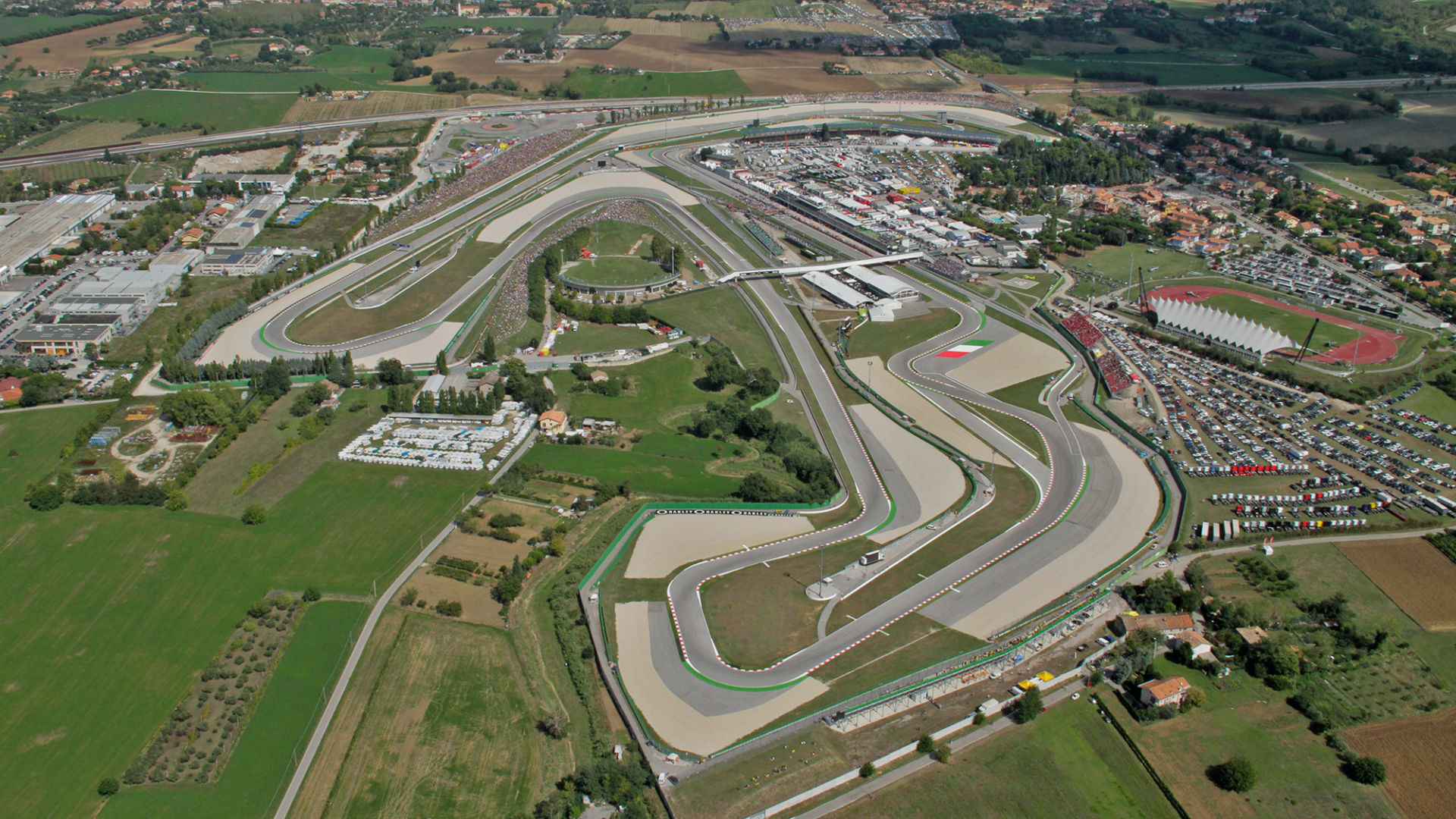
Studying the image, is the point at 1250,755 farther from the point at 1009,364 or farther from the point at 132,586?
the point at 132,586

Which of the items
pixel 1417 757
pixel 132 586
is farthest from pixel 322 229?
pixel 1417 757

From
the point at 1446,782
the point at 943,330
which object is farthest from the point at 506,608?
the point at 943,330

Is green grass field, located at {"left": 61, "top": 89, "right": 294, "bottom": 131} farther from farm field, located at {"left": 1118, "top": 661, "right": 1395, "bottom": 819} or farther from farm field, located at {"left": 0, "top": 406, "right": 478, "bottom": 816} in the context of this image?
farm field, located at {"left": 1118, "top": 661, "right": 1395, "bottom": 819}

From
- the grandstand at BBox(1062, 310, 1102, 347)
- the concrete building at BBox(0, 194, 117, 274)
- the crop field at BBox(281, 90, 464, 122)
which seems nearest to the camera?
the grandstand at BBox(1062, 310, 1102, 347)

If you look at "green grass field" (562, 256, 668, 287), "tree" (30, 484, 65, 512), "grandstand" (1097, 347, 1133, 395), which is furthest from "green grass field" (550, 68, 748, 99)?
"tree" (30, 484, 65, 512)

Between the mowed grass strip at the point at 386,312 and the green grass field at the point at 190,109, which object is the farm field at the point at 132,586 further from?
the green grass field at the point at 190,109

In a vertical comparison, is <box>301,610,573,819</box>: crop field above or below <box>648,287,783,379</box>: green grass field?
below
